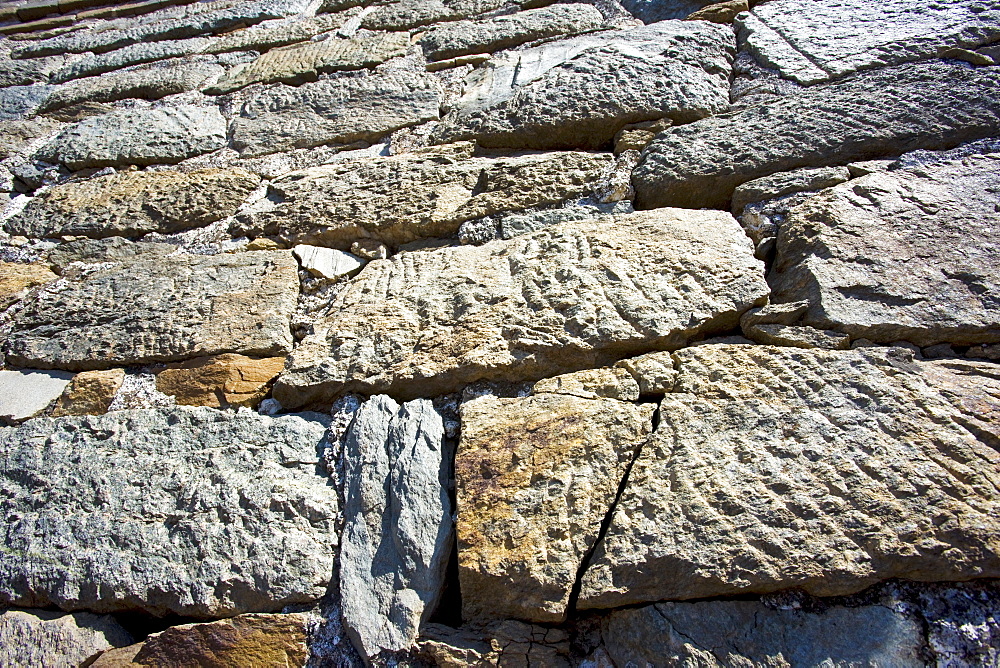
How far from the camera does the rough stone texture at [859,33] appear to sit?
159 cm

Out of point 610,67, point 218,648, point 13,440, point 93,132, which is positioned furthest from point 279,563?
point 93,132

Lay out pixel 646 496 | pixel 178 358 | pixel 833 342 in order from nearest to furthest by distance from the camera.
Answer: pixel 646 496
pixel 833 342
pixel 178 358

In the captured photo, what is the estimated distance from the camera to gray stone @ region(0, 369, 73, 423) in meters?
1.42

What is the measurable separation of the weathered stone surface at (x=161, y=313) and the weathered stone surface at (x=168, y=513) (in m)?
0.18

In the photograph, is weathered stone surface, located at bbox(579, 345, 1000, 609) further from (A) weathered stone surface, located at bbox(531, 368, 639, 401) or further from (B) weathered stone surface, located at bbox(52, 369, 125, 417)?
(B) weathered stone surface, located at bbox(52, 369, 125, 417)

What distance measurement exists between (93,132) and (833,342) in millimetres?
2342

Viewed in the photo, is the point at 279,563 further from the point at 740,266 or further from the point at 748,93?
the point at 748,93

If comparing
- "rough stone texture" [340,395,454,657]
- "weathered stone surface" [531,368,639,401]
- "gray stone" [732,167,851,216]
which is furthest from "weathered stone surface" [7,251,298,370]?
"gray stone" [732,167,851,216]

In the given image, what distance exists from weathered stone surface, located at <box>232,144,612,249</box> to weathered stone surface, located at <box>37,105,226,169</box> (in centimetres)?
48

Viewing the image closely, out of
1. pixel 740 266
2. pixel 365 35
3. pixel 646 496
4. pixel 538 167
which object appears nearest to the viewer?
pixel 646 496

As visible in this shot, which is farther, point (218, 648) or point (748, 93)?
point (748, 93)

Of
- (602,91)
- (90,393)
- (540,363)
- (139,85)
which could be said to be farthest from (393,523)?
(139,85)

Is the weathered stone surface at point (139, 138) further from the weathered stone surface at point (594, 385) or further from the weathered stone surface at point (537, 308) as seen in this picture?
the weathered stone surface at point (594, 385)

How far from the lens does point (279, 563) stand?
1.13m
